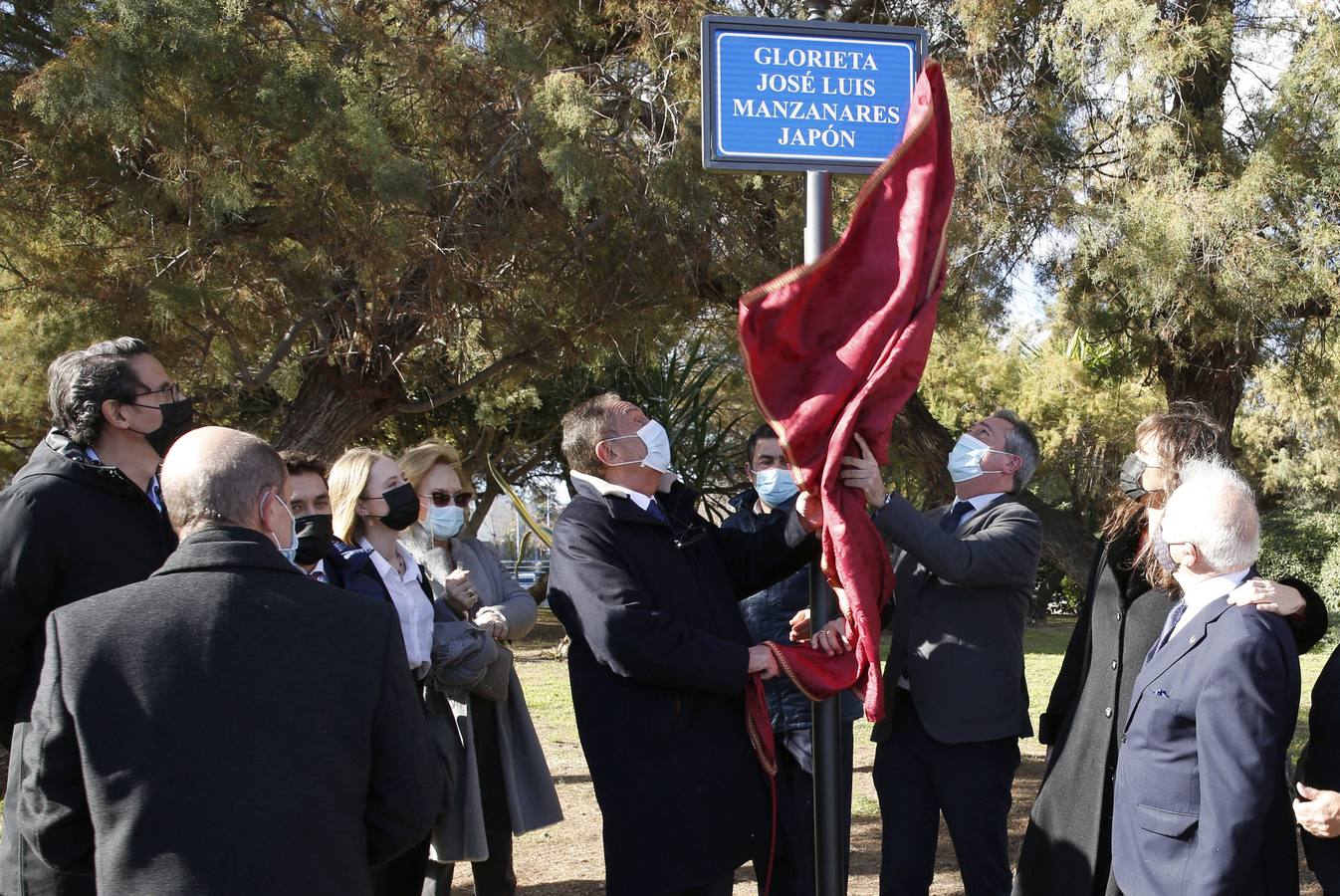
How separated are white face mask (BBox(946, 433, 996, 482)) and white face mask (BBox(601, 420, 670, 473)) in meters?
1.12

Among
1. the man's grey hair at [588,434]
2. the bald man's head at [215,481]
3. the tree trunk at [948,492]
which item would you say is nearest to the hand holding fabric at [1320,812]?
the man's grey hair at [588,434]

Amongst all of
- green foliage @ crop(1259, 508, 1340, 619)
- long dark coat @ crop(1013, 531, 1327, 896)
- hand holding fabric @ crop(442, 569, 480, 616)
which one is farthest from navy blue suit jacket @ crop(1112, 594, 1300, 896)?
green foliage @ crop(1259, 508, 1340, 619)

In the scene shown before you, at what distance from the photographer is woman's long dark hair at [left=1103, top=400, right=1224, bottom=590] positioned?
356 centimetres

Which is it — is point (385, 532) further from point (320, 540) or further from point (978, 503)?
point (978, 503)

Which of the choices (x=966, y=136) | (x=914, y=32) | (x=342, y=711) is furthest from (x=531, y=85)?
(x=342, y=711)

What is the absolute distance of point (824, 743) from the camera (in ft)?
10.0

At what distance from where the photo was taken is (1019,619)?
4.13 meters

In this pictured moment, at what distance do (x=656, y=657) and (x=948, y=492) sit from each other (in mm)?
6795

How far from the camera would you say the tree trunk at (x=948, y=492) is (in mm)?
9070

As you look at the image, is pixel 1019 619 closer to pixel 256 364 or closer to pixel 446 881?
pixel 446 881

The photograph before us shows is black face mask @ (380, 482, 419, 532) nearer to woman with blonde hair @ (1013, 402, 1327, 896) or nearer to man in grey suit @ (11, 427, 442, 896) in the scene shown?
man in grey suit @ (11, 427, 442, 896)

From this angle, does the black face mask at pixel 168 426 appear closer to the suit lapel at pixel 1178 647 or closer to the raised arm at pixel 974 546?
the raised arm at pixel 974 546

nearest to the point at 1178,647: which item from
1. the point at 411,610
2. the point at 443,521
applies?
the point at 411,610

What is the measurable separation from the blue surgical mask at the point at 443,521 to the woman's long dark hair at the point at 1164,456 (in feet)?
7.35
